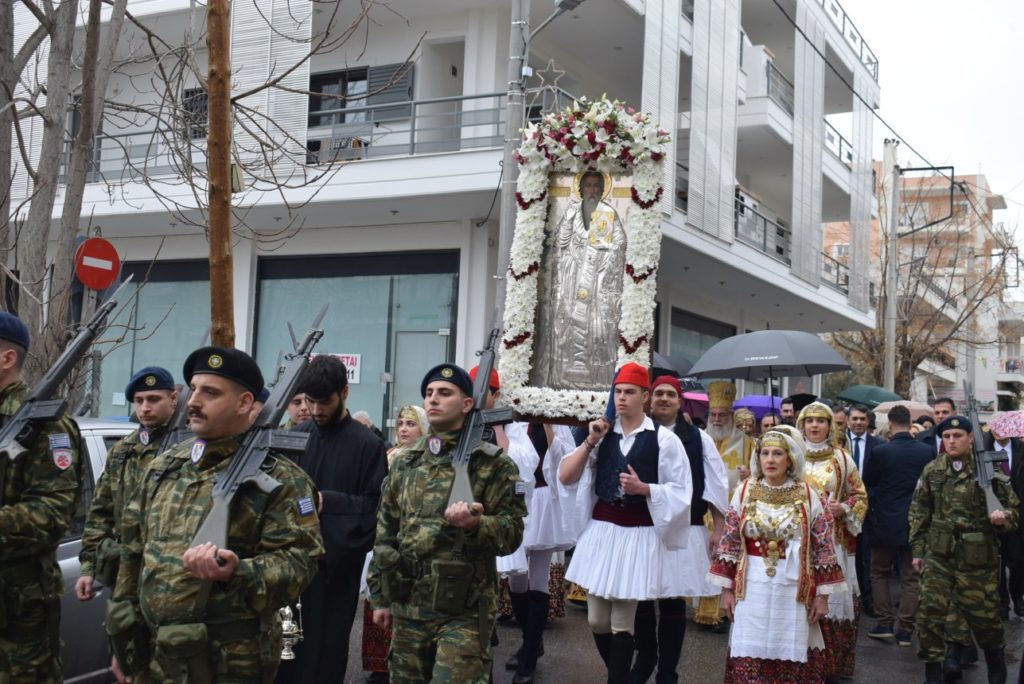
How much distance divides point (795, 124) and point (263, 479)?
23348mm

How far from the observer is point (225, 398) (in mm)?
4125

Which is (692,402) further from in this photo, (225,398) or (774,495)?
(225,398)

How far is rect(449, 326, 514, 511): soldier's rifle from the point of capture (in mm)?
5109

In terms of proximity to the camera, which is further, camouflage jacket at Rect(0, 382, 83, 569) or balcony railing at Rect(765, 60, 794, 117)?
balcony railing at Rect(765, 60, 794, 117)

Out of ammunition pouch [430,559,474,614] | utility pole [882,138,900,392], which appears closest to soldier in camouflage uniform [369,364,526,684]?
ammunition pouch [430,559,474,614]

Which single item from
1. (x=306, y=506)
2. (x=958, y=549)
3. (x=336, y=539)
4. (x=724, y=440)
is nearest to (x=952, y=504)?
(x=958, y=549)

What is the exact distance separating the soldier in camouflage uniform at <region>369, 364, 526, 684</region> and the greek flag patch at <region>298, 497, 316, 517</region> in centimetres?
100

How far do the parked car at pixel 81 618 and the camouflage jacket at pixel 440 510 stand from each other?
1805 mm

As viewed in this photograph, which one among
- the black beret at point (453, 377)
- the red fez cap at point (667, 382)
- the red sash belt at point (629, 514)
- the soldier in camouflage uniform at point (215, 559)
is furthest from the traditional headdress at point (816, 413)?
the soldier in camouflage uniform at point (215, 559)

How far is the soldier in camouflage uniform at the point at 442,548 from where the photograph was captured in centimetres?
510

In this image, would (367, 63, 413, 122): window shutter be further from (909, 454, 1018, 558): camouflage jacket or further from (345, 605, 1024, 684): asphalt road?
(909, 454, 1018, 558): camouflage jacket

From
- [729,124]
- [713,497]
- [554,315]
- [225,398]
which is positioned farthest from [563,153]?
[729,124]

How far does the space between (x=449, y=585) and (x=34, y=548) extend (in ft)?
6.25

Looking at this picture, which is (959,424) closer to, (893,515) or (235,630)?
(893,515)
